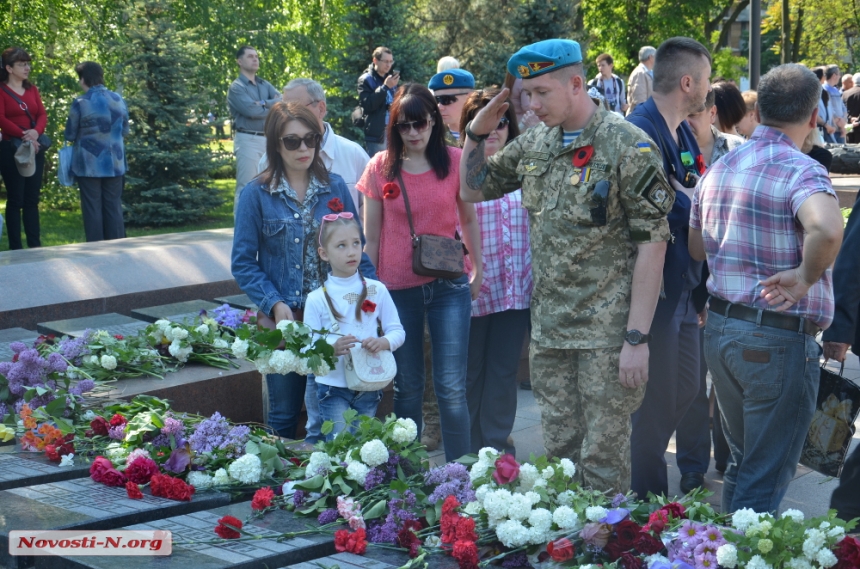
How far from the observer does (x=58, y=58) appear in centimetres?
1812

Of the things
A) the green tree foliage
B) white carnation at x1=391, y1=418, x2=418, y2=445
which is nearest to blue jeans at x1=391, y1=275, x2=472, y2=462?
white carnation at x1=391, y1=418, x2=418, y2=445

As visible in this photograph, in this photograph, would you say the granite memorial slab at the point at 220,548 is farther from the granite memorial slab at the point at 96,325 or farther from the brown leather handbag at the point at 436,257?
the granite memorial slab at the point at 96,325

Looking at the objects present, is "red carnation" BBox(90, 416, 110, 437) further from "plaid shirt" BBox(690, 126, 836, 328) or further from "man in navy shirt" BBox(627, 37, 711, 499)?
"plaid shirt" BBox(690, 126, 836, 328)

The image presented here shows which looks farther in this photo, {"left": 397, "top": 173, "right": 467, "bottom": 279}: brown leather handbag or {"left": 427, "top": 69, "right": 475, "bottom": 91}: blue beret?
{"left": 427, "top": 69, "right": 475, "bottom": 91}: blue beret

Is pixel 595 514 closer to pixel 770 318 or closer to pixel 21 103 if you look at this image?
pixel 770 318

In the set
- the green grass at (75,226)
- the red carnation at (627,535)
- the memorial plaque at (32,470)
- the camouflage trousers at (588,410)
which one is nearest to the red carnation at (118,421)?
the memorial plaque at (32,470)

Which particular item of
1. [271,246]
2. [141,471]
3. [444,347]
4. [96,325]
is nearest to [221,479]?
[141,471]

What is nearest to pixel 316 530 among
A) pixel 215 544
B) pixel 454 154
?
pixel 215 544

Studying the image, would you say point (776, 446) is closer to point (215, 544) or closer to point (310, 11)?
point (215, 544)

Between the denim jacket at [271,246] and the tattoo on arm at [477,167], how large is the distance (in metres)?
0.77

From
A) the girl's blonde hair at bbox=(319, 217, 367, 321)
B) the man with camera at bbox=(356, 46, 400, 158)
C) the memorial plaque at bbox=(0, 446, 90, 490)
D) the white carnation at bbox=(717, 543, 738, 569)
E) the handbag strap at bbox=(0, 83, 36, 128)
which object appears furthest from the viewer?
the man with camera at bbox=(356, 46, 400, 158)

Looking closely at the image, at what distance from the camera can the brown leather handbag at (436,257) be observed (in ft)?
15.8

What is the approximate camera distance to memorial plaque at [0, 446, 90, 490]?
3.91 meters

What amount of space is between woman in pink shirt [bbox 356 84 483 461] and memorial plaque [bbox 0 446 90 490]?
1.62 m
